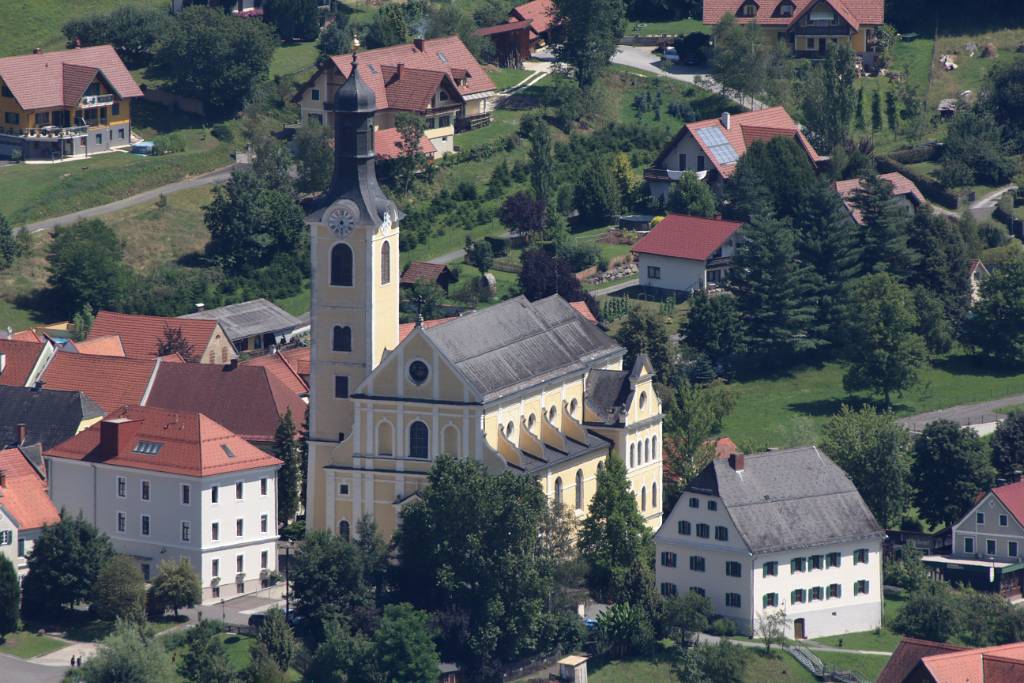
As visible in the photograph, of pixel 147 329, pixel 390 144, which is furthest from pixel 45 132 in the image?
pixel 147 329

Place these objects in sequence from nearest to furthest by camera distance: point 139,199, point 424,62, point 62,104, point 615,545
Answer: point 615,545 → point 139,199 → point 62,104 → point 424,62

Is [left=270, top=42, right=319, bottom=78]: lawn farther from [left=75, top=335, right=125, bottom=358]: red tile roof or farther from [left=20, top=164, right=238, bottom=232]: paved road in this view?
[left=75, top=335, right=125, bottom=358]: red tile roof

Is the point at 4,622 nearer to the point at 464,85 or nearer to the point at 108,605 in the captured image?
the point at 108,605

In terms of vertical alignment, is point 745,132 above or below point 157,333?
above

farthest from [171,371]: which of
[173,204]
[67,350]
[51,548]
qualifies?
[173,204]

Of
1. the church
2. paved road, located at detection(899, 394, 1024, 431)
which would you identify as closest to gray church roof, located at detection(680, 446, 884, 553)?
the church

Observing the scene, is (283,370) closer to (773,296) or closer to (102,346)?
(102,346)

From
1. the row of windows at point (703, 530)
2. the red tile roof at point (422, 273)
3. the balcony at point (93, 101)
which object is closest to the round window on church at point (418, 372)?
the row of windows at point (703, 530)

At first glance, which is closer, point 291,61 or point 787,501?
point 787,501
